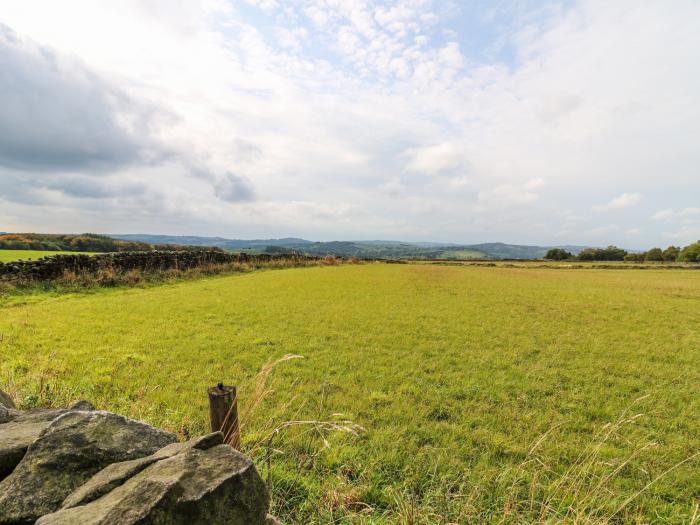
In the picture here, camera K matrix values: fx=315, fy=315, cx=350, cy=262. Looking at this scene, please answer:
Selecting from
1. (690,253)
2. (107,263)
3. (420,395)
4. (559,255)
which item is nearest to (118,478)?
(420,395)

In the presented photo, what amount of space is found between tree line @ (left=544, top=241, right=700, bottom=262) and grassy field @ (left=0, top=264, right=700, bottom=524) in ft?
360

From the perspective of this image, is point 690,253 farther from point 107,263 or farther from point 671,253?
point 107,263

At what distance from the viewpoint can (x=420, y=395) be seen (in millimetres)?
6348

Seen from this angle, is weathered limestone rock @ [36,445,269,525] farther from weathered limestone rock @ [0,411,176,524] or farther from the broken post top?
the broken post top

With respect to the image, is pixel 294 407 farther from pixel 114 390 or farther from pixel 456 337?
pixel 456 337

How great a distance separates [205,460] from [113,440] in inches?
46.8

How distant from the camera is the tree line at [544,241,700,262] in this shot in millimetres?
93625

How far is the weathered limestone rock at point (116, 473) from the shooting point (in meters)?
2.18

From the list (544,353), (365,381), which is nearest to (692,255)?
(544,353)

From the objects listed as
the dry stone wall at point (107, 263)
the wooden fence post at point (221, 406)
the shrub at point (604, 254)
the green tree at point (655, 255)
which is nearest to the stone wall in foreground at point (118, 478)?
the wooden fence post at point (221, 406)

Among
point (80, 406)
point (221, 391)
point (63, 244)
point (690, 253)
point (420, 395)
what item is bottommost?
point (420, 395)

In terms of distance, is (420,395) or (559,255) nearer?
(420,395)

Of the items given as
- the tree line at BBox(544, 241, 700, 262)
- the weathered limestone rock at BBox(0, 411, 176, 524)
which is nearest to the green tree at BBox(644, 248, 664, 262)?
the tree line at BBox(544, 241, 700, 262)

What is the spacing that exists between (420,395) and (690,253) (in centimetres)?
12892
